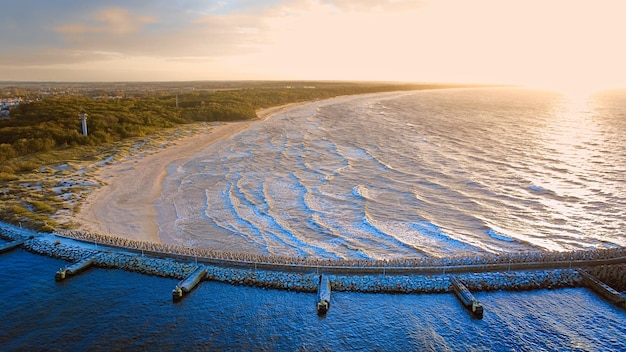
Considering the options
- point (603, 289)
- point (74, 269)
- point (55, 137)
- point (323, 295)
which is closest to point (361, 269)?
point (323, 295)

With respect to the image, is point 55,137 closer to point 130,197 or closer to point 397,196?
point 130,197

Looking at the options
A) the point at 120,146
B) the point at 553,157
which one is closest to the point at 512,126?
the point at 553,157

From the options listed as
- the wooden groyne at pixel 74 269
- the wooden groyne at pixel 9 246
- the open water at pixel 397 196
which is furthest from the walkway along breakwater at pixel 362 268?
the open water at pixel 397 196

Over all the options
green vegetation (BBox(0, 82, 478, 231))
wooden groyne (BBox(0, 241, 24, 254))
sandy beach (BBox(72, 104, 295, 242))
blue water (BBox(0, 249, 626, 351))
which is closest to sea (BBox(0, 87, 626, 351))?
blue water (BBox(0, 249, 626, 351))

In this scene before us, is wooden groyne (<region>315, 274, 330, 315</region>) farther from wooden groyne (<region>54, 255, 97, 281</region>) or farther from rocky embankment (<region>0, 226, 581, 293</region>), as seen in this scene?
wooden groyne (<region>54, 255, 97, 281</region>)

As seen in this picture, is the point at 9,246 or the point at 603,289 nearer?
the point at 603,289

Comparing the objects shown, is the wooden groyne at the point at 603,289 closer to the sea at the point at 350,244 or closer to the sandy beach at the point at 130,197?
the sea at the point at 350,244
